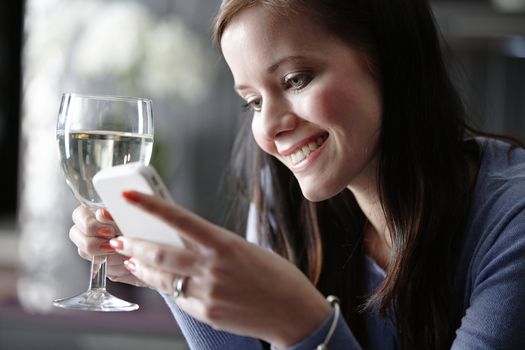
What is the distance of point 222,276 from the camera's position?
857 millimetres

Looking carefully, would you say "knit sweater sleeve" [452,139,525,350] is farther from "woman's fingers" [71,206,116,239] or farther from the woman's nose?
"woman's fingers" [71,206,116,239]

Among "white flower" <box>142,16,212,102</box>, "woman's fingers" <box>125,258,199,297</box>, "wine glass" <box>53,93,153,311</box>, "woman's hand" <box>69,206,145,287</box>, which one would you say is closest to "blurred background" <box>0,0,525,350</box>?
"white flower" <box>142,16,212,102</box>

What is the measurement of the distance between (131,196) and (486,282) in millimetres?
581

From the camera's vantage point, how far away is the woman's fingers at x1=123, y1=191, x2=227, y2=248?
83 cm

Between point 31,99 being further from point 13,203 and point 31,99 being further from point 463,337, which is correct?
point 463,337

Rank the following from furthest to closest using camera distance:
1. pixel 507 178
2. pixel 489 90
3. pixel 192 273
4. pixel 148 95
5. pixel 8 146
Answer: pixel 8 146, pixel 489 90, pixel 148 95, pixel 507 178, pixel 192 273

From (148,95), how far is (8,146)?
115cm

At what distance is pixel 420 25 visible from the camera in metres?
1.35

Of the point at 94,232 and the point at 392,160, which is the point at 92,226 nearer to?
the point at 94,232

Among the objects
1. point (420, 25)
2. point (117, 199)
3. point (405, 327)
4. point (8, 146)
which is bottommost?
point (8, 146)

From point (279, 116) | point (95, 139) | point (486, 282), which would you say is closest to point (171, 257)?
point (95, 139)

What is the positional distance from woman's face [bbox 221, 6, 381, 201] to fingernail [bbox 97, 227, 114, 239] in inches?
10.8

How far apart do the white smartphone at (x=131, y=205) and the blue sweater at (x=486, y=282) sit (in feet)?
0.70

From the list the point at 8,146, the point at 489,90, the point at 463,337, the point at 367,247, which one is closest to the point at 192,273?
the point at 463,337
